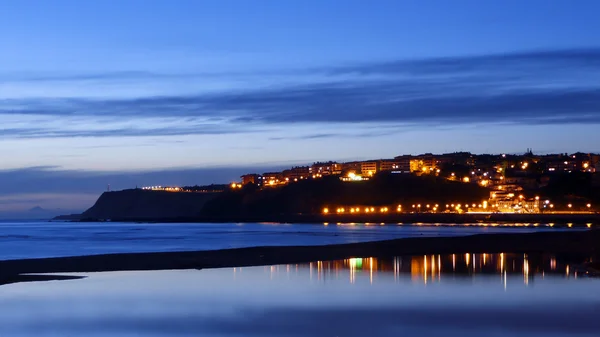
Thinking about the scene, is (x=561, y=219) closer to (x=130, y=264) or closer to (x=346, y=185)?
(x=346, y=185)

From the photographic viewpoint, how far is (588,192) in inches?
5664

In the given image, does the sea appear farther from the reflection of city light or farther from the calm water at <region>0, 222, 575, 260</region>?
the calm water at <region>0, 222, 575, 260</region>

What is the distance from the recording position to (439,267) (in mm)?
30953

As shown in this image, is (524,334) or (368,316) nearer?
(524,334)

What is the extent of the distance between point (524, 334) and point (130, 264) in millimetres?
20126

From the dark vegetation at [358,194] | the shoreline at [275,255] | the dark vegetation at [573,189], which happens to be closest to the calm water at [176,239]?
the shoreline at [275,255]

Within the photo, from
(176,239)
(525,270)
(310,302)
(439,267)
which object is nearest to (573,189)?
(176,239)

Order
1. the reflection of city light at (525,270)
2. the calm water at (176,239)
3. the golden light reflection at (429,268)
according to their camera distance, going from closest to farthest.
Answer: the reflection of city light at (525,270) < the golden light reflection at (429,268) < the calm water at (176,239)

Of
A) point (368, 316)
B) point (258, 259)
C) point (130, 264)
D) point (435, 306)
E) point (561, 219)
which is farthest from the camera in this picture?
point (561, 219)

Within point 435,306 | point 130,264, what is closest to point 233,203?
point 130,264

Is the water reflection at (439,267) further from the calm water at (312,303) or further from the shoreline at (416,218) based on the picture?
the shoreline at (416,218)

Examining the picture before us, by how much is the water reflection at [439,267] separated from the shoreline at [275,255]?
2165 mm

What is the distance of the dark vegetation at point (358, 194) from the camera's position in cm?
16412

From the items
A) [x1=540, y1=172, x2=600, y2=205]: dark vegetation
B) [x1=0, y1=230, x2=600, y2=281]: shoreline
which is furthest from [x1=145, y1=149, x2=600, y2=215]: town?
[x1=0, y1=230, x2=600, y2=281]: shoreline
